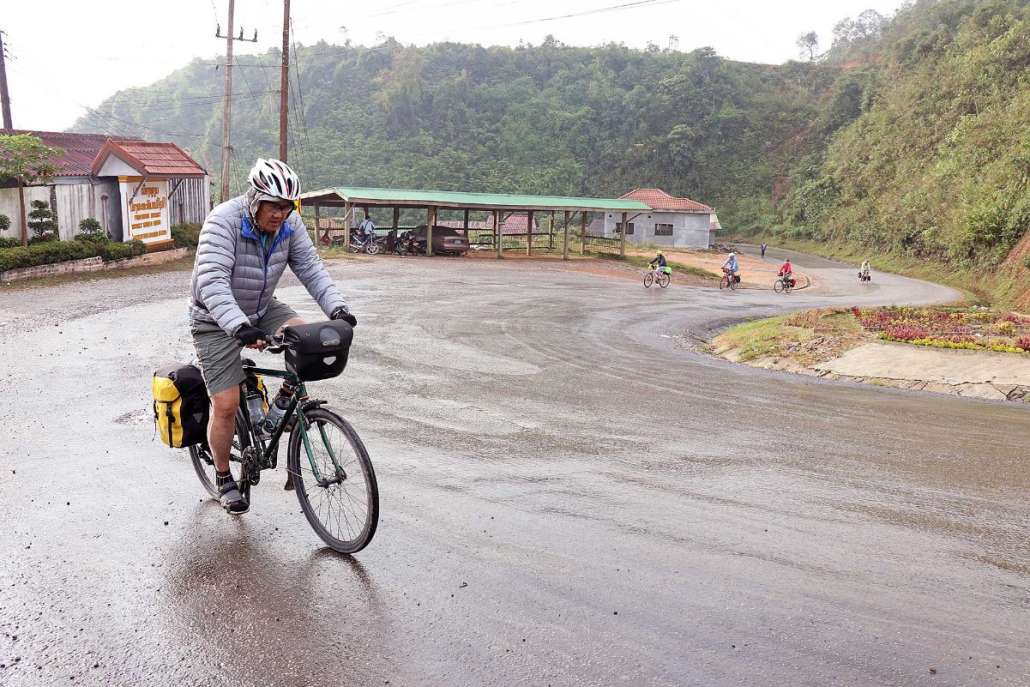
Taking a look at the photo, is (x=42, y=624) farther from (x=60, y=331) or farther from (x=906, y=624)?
(x=60, y=331)

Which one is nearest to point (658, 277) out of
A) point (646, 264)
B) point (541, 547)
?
point (646, 264)

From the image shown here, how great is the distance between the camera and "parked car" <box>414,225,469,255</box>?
40.1 metres

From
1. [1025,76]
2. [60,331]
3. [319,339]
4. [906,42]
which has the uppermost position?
[906,42]

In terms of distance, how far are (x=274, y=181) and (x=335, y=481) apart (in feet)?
5.53

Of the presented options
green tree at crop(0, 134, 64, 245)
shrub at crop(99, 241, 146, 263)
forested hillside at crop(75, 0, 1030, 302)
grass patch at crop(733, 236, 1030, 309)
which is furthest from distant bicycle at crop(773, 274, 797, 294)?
green tree at crop(0, 134, 64, 245)

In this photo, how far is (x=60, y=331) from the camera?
12.8m

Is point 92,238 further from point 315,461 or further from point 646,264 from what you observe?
point 646,264

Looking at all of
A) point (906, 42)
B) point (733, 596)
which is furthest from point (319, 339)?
point (906, 42)

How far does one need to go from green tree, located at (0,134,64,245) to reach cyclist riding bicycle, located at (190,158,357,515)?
20.6 m

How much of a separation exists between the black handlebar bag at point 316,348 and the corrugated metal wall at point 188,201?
2990cm

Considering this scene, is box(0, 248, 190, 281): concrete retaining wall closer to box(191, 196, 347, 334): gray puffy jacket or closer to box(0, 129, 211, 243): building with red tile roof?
box(0, 129, 211, 243): building with red tile roof

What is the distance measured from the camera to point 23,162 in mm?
21578

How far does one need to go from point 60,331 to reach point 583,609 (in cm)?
1177

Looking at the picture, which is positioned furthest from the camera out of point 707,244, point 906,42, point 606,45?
point 606,45
